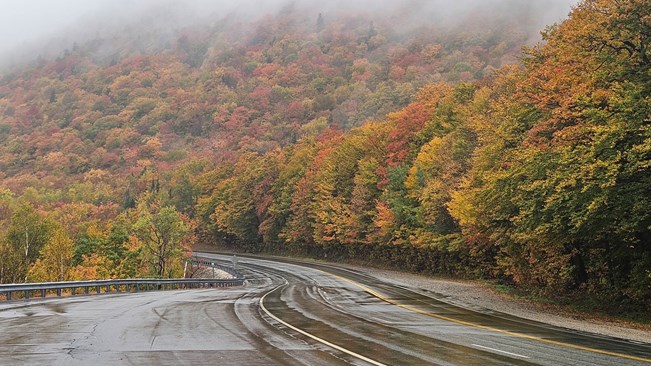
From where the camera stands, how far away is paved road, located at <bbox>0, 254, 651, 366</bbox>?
37.6 ft

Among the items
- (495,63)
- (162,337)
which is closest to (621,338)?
(162,337)

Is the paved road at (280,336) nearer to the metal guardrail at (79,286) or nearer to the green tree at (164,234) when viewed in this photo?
the metal guardrail at (79,286)

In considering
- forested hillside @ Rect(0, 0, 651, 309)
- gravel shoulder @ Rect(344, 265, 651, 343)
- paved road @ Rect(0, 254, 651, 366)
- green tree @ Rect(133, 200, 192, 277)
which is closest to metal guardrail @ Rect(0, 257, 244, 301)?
paved road @ Rect(0, 254, 651, 366)

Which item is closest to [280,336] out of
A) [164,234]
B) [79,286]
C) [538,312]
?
[538,312]

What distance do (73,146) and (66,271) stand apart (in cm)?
13623

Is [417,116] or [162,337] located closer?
[162,337]

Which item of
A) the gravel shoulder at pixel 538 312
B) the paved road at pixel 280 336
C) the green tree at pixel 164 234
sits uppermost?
the green tree at pixel 164 234

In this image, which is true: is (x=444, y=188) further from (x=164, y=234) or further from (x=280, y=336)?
(x=164, y=234)

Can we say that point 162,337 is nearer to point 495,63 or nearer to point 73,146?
point 495,63

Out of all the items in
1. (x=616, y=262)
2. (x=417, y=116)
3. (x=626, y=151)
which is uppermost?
(x=417, y=116)

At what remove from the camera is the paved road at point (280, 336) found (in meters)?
11.5

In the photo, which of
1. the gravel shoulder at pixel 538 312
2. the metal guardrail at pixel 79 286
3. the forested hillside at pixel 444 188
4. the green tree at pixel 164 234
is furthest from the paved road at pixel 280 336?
the green tree at pixel 164 234

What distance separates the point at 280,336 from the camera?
14602 millimetres

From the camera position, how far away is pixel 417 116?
6312 centimetres
